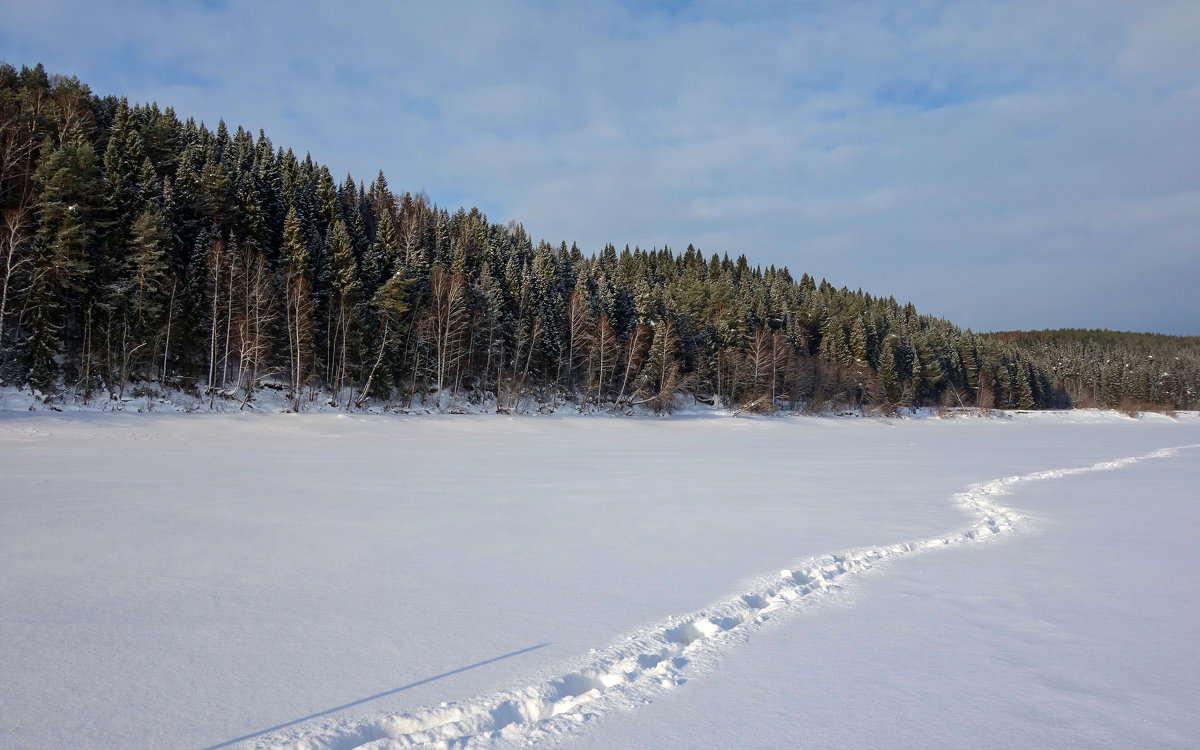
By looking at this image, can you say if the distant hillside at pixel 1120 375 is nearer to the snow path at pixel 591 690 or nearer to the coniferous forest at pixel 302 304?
the coniferous forest at pixel 302 304

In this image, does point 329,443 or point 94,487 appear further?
point 329,443

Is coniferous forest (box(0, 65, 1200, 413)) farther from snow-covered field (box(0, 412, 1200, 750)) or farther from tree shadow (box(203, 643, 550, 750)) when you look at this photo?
tree shadow (box(203, 643, 550, 750))

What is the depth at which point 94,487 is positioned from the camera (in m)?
12.8

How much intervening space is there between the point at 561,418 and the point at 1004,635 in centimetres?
4103

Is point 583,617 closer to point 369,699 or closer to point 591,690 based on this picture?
point 591,690

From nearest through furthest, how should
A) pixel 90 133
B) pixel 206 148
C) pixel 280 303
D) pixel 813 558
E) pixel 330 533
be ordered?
pixel 813 558 → pixel 330 533 → pixel 280 303 → pixel 90 133 → pixel 206 148

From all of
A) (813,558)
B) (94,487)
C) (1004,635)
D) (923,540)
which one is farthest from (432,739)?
(94,487)

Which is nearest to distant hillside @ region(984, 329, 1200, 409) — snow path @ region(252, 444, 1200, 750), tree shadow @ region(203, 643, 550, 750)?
snow path @ region(252, 444, 1200, 750)

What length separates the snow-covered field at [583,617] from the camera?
398 centimetres

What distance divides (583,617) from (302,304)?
40.5m

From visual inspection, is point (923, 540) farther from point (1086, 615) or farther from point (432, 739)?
point (432, 739)

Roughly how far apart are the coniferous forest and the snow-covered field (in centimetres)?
2663

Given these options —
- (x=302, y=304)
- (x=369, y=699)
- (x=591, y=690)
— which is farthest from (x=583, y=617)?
(x=302, y=304)

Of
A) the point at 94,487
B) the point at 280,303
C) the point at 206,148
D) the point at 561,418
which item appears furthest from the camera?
the point at 206,148
